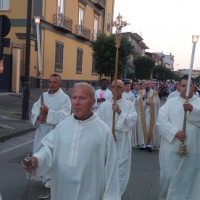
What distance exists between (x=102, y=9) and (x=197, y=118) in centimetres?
3481

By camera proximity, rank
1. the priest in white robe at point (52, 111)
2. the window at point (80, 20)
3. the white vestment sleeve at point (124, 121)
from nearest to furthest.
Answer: the white vestment sleeve at point (124, 121) < the priest in white robe at point (52, 111) < the window at point (80, 20)

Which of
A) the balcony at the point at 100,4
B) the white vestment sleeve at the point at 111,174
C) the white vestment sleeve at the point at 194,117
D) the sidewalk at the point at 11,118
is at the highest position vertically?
the balcony at the point at 100,4

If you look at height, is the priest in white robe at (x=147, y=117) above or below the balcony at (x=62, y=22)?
below

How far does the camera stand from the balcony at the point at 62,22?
26828mm

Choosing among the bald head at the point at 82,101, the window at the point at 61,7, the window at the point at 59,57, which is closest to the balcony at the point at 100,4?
the window at the point at 61,7

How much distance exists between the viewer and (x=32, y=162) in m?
2.94

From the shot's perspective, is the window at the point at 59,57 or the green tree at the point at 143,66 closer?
the window at the point at 59,57

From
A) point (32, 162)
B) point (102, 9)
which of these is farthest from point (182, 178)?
point (102, 9)

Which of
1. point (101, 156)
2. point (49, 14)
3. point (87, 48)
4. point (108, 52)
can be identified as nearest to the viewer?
point (101, 156)

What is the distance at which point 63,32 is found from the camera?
95.2 feet

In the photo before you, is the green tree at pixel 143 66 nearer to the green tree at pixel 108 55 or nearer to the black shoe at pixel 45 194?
the green tree at pixel 108 55

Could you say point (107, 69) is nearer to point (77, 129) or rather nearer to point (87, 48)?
point (87, 48)

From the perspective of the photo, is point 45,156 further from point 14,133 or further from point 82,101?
point 14,133

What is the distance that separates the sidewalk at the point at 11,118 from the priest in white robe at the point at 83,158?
6768 millimetres
